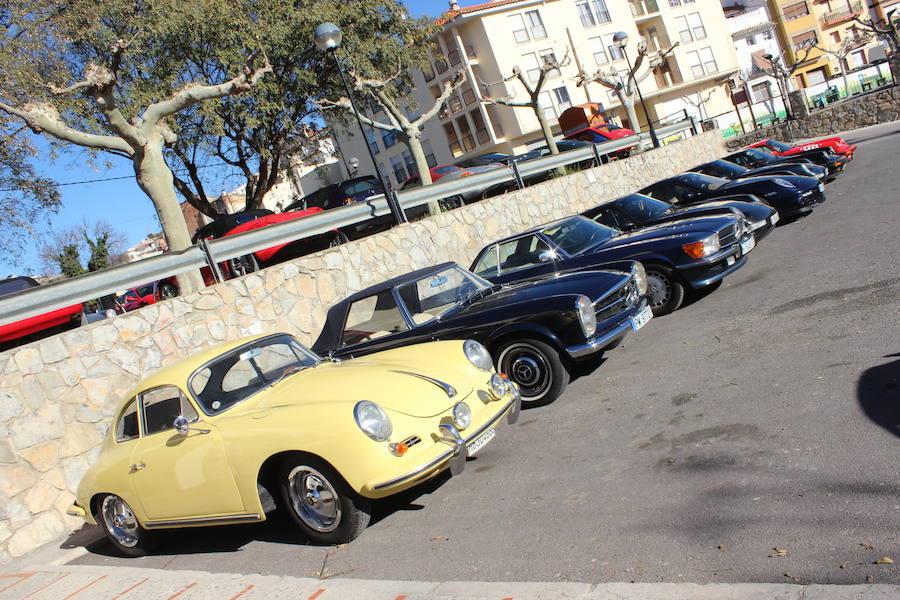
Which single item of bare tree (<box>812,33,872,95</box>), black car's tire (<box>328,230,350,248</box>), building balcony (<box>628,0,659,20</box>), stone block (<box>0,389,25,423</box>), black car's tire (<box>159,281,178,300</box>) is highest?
building balcony (<box>628,0,659,20</box>)

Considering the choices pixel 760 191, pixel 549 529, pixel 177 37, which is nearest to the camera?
pixel 549 529

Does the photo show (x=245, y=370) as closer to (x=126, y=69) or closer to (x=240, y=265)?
(x=240, y=265)

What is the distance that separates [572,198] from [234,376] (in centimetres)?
1312

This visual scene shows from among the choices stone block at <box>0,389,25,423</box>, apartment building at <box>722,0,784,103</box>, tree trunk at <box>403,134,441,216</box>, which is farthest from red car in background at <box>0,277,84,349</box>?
apartment building at <box>722,0,784,103</box>

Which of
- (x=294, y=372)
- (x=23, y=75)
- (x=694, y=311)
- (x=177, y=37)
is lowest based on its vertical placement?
(x=694, y=311)

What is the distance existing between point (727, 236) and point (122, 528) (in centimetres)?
733

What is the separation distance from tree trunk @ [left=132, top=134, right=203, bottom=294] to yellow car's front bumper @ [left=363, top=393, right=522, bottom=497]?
8788 mm

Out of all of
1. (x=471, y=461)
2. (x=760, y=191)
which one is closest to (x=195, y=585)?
(x=471, y=461)

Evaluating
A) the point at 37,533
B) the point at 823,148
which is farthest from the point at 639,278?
the point at 823,148

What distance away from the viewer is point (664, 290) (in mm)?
8586

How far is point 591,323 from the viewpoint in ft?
20.8

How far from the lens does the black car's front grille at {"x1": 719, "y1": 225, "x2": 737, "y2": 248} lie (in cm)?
862

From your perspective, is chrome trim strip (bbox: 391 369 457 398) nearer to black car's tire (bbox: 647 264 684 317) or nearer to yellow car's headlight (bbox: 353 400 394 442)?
yellow car's headlight (bbox: 353 400 394 442)

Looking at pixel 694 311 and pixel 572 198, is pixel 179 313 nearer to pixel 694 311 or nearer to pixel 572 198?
pixel 694 311
